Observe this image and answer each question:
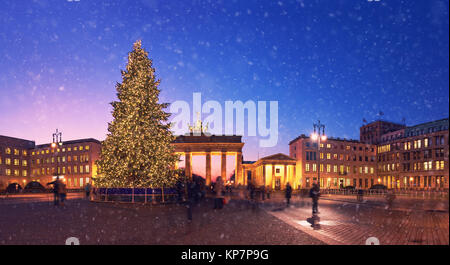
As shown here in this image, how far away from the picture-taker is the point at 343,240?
9.29 meters

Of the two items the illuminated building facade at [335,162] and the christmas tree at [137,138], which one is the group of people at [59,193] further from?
the illuminated building facade at [335,162]

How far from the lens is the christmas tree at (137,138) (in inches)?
999

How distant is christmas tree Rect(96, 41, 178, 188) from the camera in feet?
83.3

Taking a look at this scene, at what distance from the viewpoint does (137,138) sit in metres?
25.5

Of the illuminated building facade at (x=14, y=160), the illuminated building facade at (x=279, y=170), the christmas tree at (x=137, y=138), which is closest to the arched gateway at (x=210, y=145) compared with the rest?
the illuminated building facade at (x=279, y=170)

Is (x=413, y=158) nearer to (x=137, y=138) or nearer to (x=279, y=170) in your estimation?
(x=279, y=170)

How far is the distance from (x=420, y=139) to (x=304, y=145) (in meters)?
29.1

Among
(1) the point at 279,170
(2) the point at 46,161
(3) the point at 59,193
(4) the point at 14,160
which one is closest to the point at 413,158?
(1) the point at 279,170

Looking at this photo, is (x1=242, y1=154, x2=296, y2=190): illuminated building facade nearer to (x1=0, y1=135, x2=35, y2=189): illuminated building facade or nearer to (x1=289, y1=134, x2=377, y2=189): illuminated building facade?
(x1=289, y1=134, x2=377, y2=189): illuminated building facade

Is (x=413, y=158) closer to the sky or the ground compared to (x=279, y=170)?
closer to the sky
